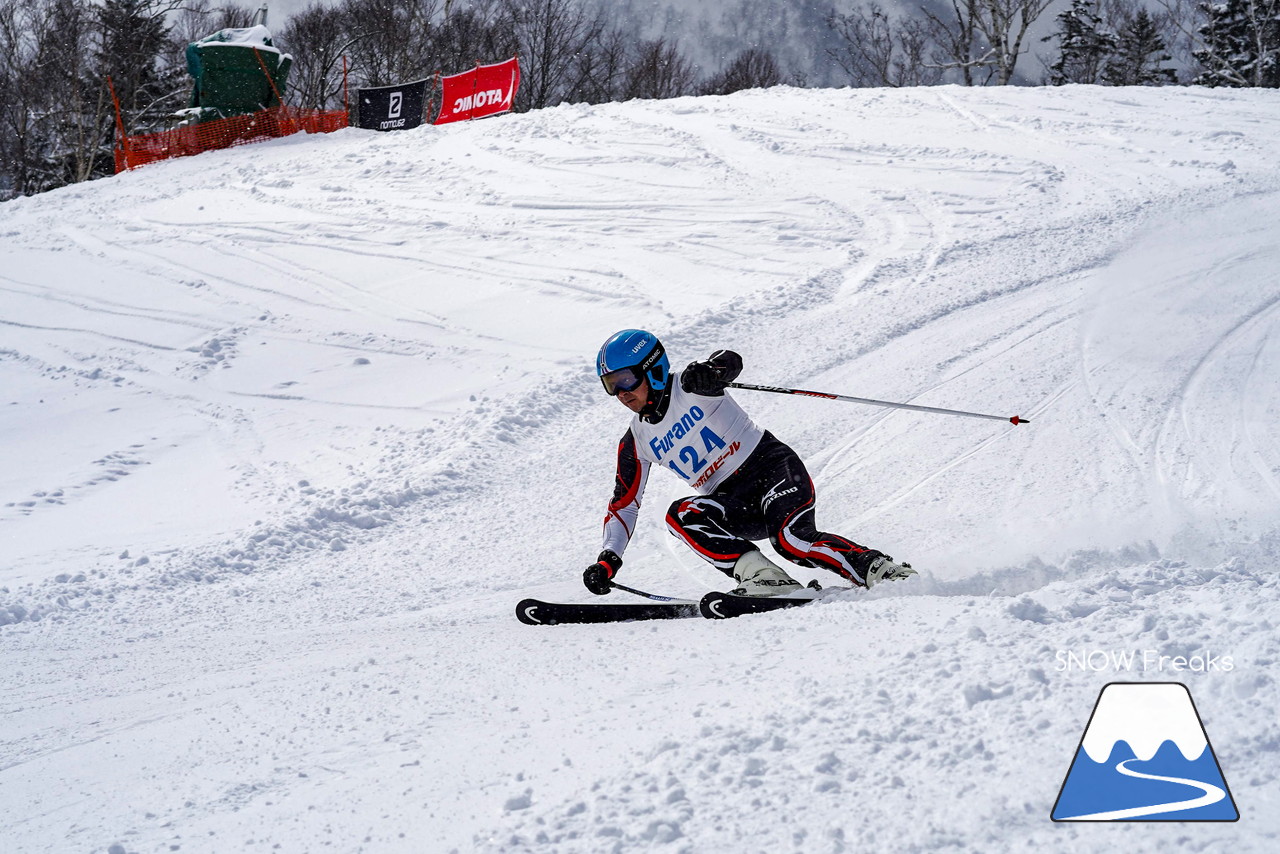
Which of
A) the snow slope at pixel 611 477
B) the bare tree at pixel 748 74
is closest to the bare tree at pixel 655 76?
the bare tree at pixel 748 74

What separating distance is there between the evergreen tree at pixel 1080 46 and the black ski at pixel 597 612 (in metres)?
39.7

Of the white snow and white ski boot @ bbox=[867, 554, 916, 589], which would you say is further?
white ski boot @ bbox=[867, 554, 916, 589]

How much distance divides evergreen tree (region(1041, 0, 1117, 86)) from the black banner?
91.0 feet

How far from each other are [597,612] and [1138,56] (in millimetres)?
40372

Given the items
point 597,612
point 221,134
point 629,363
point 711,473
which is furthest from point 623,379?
point 221,134

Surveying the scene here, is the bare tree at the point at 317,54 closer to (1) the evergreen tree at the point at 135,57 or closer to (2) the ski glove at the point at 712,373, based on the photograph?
(1) the evergreen tree at the point at 135,57

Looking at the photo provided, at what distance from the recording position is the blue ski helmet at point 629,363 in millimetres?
4520

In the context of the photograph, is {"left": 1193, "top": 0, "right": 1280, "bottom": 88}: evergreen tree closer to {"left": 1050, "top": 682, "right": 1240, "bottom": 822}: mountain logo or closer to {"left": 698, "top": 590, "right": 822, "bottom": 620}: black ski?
{"left": 698, "top": 590, "right": 822, "bottom": 620}: black ski

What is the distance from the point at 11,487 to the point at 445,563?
408 cm

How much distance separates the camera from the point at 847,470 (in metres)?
6.52

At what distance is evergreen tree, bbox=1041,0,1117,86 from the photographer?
37.0 meters

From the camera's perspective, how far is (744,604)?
13.9ft

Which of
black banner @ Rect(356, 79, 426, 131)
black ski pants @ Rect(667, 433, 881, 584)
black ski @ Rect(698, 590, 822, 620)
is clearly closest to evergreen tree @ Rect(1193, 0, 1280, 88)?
black banner @ Rect(356, 79, 426, 131)

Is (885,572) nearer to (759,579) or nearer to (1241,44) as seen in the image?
(759,579)
